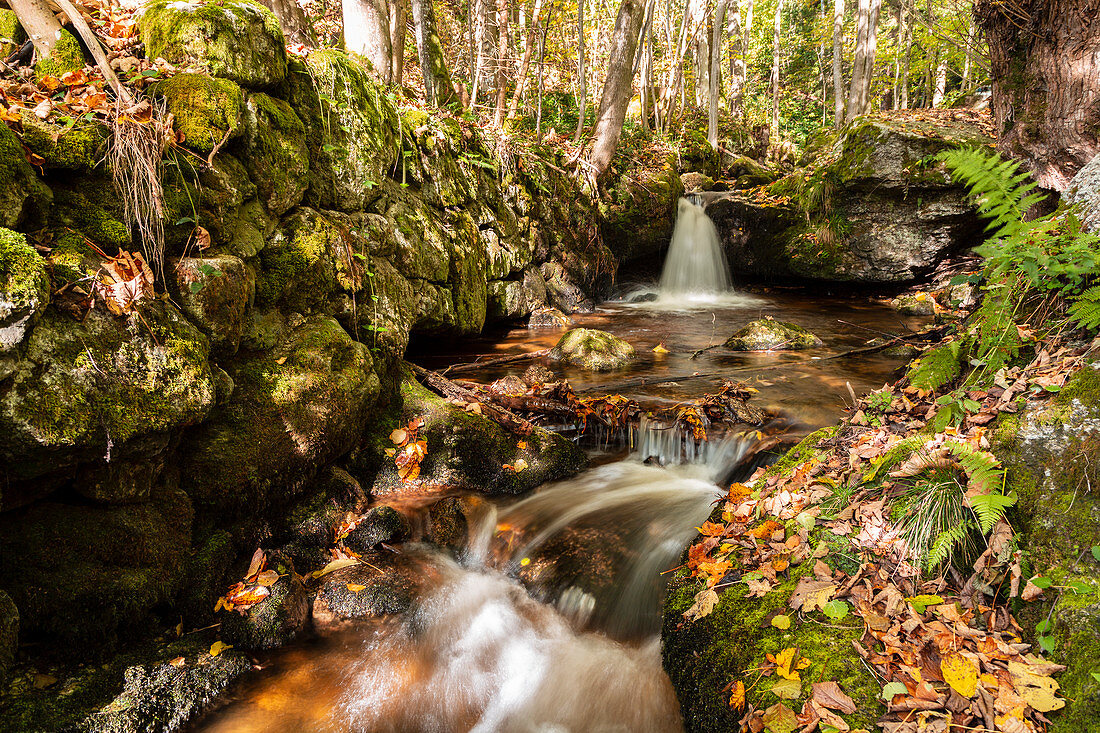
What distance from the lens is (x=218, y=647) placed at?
10.2 feet

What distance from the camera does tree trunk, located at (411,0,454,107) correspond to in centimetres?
1038

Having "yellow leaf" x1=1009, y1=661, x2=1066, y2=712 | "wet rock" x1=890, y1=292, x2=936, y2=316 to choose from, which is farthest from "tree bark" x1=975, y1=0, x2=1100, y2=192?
"wet rock" x1=890, y1=292, x2=936, y2=316

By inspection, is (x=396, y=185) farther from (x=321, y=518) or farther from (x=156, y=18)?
(x=321, y=518)

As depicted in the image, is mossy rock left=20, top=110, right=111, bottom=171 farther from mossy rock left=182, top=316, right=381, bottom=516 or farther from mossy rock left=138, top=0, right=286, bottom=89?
mossy rock left=182, top=316, right=381, bottom=516

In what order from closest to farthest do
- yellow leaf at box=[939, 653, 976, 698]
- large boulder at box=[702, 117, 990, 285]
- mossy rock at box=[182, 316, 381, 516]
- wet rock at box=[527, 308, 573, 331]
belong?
yellow leaf at box=[939, 653, 976, 698] < mossy rock at box=[182, 316, 381, 516] < wet rock at box=[527, 308, 573, 331] < large boulder at box=[702, 117, 990, 285]

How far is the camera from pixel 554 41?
21812 mm

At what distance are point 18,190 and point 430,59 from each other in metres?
9.54

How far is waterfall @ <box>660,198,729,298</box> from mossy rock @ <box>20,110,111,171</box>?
508 inches

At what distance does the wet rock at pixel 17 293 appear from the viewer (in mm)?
2398

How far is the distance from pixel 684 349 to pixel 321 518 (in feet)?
21.6

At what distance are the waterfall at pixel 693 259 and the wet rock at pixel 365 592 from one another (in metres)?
12.1

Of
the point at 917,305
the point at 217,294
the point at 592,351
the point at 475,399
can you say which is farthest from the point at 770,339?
the point at 217,294

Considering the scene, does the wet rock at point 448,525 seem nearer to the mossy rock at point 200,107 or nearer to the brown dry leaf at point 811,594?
the brown dry leaf at point 811,594

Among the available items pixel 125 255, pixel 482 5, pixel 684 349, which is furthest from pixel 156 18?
pixel 482 5
